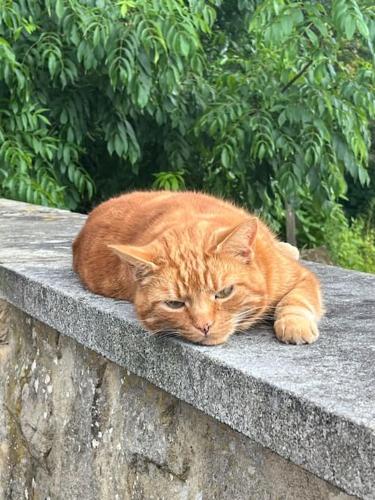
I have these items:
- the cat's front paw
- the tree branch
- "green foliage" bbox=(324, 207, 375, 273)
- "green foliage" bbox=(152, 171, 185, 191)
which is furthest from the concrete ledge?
"green foliage" bbox=(324, 207, 375, 273)

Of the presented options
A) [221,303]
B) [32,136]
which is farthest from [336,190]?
[221,303]

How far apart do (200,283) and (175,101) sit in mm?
4376

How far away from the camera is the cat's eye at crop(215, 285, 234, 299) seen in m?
1.93

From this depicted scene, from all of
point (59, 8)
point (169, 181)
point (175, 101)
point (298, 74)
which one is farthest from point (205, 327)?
point (298, 74)

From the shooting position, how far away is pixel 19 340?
2.74 meters

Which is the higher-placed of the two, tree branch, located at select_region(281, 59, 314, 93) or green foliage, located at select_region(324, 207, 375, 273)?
tree branch, located at select_region(281, 59, 314, 93)

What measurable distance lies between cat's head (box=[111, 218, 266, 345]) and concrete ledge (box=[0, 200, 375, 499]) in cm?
5

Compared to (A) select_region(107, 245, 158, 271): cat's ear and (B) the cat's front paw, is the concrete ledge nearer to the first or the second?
(B) the cat's front paw

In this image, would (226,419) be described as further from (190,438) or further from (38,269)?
(38,269)

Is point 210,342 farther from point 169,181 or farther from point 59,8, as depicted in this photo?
point 169,181

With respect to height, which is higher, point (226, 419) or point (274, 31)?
point (274, 31)

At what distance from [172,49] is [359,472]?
4.41m

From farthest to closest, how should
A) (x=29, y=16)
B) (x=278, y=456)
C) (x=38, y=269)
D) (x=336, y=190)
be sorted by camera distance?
(x=336, y=190) < (x=29, y=16) < (x=38, y=269) < (x=278, y=456)

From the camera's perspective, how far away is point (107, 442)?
2154 mm
